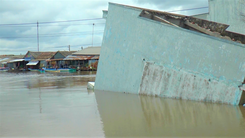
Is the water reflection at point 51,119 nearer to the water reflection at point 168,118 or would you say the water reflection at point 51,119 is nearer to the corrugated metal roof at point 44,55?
the water reflection at point 168,118

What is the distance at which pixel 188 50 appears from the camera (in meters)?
8.34

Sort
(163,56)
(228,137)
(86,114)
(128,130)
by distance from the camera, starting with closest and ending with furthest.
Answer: (228,137)
(128,130)
(86,114)
(163,56)

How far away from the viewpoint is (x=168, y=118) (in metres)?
6.65

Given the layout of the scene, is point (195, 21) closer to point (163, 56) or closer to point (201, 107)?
point (163, 56)

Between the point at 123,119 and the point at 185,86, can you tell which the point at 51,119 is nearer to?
the point at 123,119

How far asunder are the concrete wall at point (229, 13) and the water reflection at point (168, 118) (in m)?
5.73

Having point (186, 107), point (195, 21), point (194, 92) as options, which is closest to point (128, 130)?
point (186, 107)

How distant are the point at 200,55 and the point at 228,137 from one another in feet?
11.8

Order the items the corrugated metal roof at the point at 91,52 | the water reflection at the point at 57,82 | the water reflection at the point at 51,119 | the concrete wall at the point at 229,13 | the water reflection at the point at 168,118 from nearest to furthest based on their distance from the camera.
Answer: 1. the water reflection at the point at 168,118
2. the water reflection at the point at 51,119
3. the concrete wall at the point at 229,13
4. the water reflection at the point at 57,82
5. the corrugated metal roof at the point at 91,52

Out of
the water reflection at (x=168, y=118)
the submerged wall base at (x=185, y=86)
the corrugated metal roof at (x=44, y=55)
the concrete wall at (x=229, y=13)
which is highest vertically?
the concrete wall at (x=229, y=13)

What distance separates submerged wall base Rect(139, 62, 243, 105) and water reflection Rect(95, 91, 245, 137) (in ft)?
0.85

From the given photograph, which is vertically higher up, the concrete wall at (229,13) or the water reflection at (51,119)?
the concrete wall at (229,13)

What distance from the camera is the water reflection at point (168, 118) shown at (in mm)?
5418

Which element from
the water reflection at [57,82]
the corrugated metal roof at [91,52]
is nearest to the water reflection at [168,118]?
the water reflection at [57,82]
